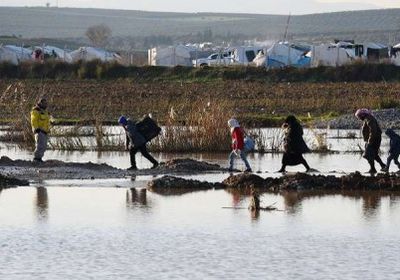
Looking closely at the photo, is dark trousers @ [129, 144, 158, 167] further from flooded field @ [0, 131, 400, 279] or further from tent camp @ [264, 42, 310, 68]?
tent camp @ [264, 42, 310, 68]

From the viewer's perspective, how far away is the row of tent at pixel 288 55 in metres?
84.3

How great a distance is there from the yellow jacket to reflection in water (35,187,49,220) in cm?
489

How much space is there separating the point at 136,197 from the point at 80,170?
4172mm

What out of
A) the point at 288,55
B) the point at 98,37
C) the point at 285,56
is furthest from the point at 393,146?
the point at 98,37

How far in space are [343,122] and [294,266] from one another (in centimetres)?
2626

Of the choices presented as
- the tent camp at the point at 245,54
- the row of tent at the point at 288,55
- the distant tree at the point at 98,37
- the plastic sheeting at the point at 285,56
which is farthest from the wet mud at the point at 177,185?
the distant tree at the point at 98,37

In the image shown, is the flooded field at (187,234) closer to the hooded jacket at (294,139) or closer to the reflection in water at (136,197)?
the reflection in water at (136,197)

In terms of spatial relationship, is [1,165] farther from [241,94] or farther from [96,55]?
[96,55]

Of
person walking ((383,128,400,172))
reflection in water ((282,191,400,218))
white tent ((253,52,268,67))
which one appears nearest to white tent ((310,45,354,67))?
white tent ((253,52,268,67))

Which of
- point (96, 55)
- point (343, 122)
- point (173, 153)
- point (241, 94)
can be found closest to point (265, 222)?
point (173, 153)

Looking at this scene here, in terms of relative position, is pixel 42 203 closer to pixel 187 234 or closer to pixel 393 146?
pixel 187 234

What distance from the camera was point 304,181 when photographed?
25500 millimetres

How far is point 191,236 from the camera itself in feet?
65.1

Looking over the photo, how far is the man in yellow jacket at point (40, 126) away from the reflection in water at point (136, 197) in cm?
513
